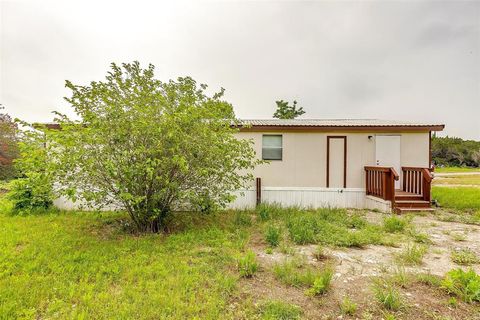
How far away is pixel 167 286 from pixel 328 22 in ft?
39.5

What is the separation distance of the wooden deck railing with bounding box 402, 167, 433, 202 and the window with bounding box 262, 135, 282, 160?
4.36 m

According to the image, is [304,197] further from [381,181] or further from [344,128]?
[344,128]

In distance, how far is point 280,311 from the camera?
252cm

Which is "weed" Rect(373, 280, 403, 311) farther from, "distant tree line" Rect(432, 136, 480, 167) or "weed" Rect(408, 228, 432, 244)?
"distant tree line" Rect(432, 136, 480, 167)

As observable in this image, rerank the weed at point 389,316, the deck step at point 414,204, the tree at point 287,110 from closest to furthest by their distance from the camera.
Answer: the weed at point 389,316 → the deck step at point 414,204 → the tree at point 287,110

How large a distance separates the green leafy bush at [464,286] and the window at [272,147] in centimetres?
575

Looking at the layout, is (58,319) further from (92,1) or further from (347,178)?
(92,1)

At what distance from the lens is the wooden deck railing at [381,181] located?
7.11m

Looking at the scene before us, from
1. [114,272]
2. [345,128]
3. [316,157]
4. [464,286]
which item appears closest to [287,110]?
[345,128]

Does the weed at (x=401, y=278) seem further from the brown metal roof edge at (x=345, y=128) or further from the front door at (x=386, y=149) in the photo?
the front door at (x=386, y=149)

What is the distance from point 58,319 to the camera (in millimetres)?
2434

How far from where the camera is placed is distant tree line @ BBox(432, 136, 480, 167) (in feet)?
123

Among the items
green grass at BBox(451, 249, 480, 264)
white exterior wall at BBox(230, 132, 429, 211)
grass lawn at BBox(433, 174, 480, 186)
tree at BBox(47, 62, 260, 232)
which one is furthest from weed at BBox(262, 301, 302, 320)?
grass lawn at BBox(433, 174, 480, 186)

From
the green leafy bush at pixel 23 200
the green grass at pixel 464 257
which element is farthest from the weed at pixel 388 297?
the green leafy bush at pixel 23 200
